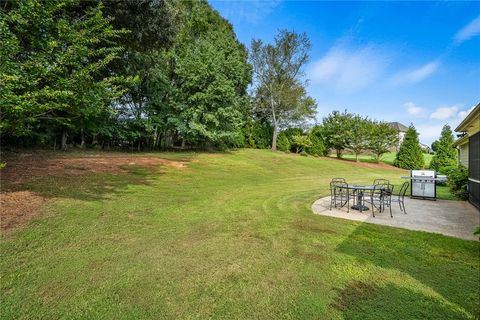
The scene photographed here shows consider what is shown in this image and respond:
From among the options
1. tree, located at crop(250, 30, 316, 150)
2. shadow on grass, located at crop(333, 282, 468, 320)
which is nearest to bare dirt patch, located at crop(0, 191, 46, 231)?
shadow on grass, located at crop(333, 282, 468, 320)

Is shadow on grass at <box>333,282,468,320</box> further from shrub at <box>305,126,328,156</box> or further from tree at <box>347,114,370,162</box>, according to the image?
tree at <box>347,114,370,162</box>

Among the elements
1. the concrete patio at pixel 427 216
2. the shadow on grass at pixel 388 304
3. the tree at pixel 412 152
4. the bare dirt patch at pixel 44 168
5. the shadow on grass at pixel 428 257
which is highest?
the tree at pixel 412 152

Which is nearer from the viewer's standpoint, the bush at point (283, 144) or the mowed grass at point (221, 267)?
the mowed grass at point (221, 267)

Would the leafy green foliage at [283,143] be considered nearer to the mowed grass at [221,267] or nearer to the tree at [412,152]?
the tree at [412,152]

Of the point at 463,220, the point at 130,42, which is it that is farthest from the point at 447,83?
the point at 130,42

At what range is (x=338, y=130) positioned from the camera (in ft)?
87.2

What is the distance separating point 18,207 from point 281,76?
25.9 meters

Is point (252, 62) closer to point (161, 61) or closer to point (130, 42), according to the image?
point (161, 61)

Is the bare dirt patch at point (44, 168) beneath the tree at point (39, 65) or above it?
beneath

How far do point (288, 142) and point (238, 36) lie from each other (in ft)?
40.6

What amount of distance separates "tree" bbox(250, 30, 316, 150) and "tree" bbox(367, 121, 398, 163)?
7.17m

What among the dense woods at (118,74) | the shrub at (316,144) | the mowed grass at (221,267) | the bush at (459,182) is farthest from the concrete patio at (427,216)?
the shrub at (316,144)

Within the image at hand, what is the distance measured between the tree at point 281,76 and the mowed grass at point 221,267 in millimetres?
21507

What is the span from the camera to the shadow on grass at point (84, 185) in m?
5.66
